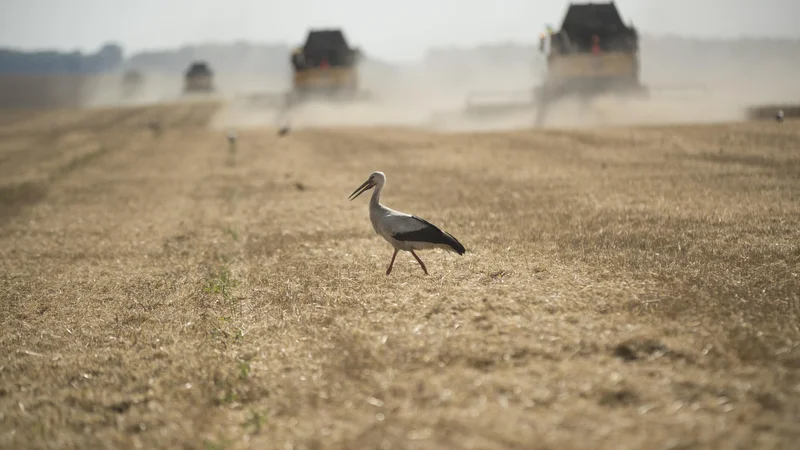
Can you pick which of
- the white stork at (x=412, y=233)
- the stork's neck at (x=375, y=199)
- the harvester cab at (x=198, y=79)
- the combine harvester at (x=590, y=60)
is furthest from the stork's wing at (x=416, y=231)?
the harvester cab at (x=198, y=79)

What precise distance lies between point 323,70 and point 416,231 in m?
43.2

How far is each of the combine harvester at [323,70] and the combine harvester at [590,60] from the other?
14770 mm

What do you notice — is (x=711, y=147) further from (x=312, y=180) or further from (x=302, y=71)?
(x=302, y=71)

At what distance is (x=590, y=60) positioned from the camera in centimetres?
3706

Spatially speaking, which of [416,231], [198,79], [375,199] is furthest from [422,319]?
[198,79]

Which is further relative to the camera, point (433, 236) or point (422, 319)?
point (433, 236)

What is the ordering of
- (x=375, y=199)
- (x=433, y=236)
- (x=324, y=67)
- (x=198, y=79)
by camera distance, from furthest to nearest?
(x=198, y=79) → (x=324, y=67) → (x=375, y=199) → (x=433, y=236)

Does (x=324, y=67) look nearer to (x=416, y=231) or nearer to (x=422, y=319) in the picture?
(x=416, y=231)

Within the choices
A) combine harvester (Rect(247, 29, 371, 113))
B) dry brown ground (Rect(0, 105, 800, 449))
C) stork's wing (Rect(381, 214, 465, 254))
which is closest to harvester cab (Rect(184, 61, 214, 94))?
combine harvester (Rect(247, 29, 371, 113))

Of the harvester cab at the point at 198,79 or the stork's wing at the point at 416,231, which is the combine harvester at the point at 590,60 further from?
the harvester cab at the point at 198,79

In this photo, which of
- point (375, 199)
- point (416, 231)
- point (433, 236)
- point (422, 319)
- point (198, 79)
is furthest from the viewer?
point (198, 79)

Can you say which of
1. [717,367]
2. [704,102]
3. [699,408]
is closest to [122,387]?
[699,408]

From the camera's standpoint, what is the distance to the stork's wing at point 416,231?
7598mm

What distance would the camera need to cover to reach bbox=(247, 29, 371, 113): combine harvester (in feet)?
160
